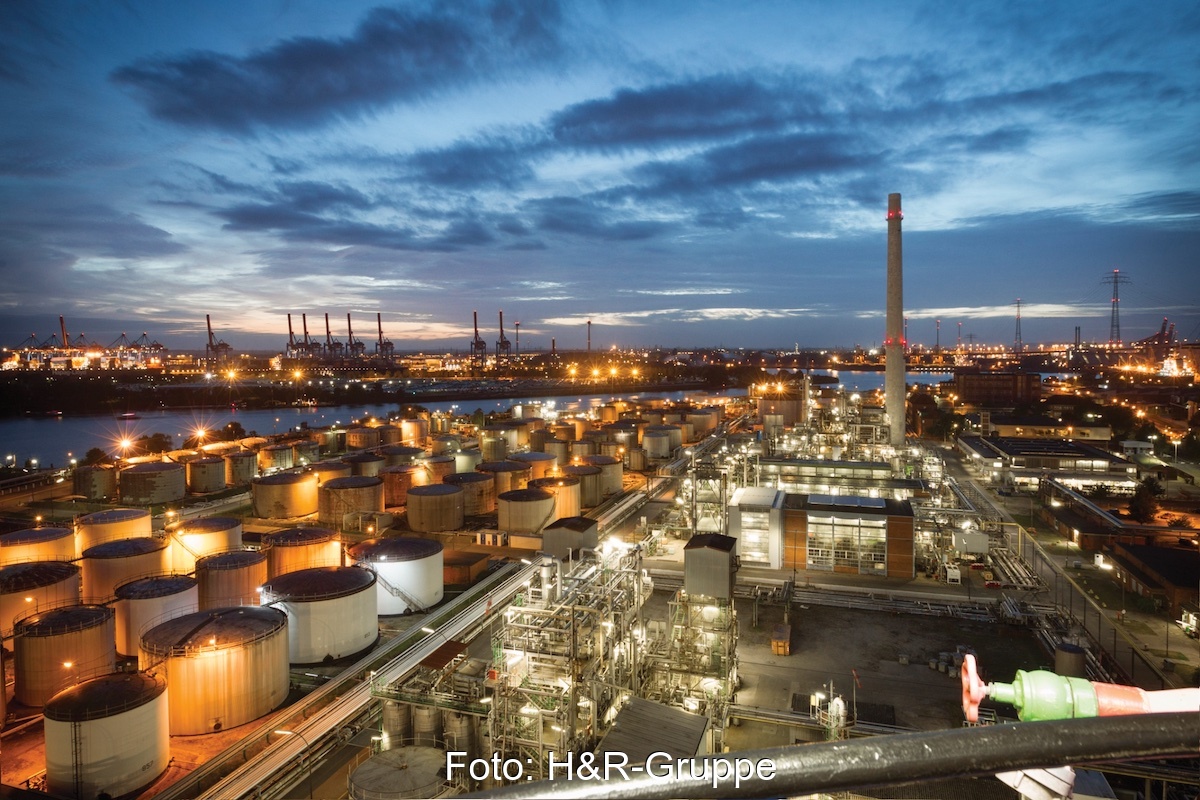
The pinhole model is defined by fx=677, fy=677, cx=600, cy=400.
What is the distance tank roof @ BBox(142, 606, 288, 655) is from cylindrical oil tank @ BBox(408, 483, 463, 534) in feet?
30.8

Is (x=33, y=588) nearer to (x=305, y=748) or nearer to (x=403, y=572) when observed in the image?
(x=403, y=572)

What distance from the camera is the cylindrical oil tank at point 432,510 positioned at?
19703mm

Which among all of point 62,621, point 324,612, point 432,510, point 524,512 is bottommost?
point 524,512

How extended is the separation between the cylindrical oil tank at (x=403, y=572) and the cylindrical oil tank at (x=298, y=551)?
1.21m

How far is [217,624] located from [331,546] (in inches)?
205

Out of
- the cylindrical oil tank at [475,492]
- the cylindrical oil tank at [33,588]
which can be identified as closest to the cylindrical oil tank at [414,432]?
the cylindrical oil tank at [475,492]

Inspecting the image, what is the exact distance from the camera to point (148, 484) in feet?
75.4

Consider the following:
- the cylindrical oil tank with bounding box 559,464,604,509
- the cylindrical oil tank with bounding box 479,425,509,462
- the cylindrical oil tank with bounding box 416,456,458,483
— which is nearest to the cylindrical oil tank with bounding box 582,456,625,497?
the cylindrical oil tank with bounding box 559,464,604,509

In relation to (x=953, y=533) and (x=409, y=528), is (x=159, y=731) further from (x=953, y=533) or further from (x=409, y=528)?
(x=953, y=533)

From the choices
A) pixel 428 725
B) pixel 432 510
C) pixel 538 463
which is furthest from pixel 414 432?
pixel 428 725

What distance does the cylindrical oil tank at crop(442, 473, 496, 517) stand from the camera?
71.0 ft

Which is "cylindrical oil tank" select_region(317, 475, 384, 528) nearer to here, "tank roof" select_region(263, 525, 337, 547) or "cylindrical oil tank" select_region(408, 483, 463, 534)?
"cylindrical oil tank" select_region(408, 483, 463, 534)

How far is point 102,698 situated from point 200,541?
8.21 meters

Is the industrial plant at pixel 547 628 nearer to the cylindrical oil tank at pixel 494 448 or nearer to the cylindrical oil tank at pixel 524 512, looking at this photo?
the cylindrical oil tank at pixel 524 512
